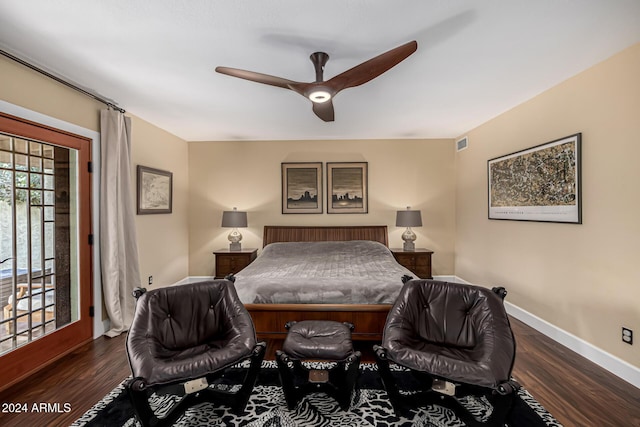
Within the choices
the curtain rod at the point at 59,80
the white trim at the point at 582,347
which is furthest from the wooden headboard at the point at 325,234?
the curtain rod at the point at 59,80

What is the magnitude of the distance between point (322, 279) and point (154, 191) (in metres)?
2.82

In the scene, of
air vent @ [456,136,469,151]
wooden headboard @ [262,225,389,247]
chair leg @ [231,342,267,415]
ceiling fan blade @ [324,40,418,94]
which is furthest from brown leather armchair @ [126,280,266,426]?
air vent @ [456,136,469,151]

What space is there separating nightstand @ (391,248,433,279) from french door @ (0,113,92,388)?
3977 millimetres

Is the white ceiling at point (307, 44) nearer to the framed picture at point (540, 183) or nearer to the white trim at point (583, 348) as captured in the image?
the framed picture at point (540, 183)

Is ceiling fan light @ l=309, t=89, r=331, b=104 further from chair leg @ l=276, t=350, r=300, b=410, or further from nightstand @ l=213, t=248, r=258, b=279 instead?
nightstand @ l=213, t=248, r=258, b=279

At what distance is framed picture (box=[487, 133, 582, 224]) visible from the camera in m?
2.63

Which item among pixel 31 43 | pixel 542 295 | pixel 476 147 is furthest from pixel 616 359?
pixel 31 43

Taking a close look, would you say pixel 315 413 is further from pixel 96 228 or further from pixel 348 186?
pixel 348 186

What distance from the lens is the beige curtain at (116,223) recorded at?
3021mm

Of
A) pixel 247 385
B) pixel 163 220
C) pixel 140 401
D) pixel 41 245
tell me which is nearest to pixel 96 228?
pixel 41 245

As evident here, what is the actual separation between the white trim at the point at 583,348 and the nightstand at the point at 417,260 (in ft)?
4.09

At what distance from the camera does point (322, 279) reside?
285 centimetres

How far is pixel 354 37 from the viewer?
79.6 inches

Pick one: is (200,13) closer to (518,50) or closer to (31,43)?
(31,43)
